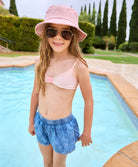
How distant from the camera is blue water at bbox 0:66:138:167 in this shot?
98.6 inches

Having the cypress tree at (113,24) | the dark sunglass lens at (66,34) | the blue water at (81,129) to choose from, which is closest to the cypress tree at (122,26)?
the cypress tree at (113,24)

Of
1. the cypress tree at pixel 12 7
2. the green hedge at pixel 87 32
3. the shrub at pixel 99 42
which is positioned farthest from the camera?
the cypress tree at pixel 12 7

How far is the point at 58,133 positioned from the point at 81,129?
2.40 metres

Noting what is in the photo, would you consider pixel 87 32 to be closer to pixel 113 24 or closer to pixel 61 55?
pixel 61 55

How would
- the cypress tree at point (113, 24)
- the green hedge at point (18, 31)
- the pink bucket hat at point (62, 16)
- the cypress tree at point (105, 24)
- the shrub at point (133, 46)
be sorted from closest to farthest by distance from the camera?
1. the pink bucket hat at point (62, 16)
2. the green hedge at point (18, 31)
3. the shrub at point (133, 46)
4. the cypress tree at point (113, 24)
5. the cypress tree at point (105, 24)

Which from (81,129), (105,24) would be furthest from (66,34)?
(105,24)

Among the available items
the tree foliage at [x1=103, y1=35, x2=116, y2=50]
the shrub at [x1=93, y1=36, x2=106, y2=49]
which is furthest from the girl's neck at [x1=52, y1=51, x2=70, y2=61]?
the shrub at [x1=93, y1=36, x2=106, y2=49]

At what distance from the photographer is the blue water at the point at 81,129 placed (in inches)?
98.6

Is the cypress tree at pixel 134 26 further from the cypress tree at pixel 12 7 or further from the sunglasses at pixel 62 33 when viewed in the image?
the sunglasses at pixel 62 33

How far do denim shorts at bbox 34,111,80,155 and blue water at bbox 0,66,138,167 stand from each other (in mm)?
1287

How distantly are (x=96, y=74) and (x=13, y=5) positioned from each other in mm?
35556

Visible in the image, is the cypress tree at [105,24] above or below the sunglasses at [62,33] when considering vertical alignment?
above

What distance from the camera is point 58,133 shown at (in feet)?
4.03

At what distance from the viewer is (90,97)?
1.22 m
